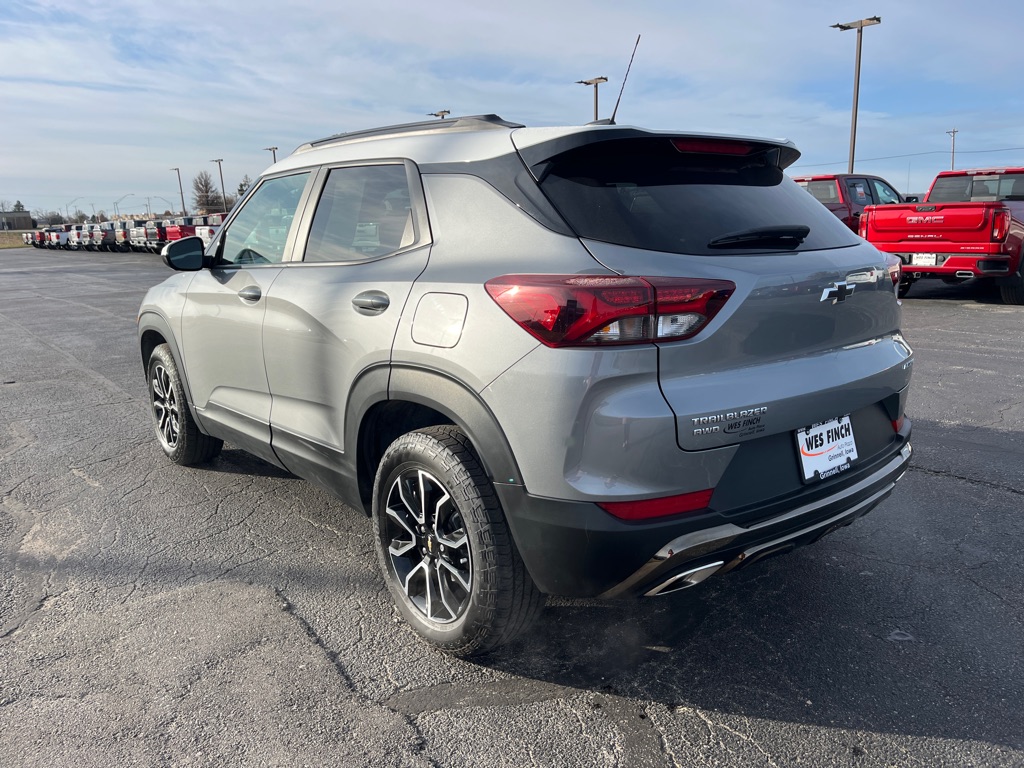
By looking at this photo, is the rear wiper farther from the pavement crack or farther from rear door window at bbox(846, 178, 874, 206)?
rear door window at bbox(846, 178, 874, 206)

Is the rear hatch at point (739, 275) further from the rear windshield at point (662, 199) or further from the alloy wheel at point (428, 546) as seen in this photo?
the alloy wheel at point (428, 546)

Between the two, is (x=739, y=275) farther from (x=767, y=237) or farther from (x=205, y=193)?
(x=205, y=193)

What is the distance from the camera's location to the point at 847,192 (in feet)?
45.8

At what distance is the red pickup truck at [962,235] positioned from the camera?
10.2 meters

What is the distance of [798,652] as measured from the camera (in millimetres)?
2670

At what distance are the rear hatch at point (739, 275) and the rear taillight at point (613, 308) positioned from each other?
22mm

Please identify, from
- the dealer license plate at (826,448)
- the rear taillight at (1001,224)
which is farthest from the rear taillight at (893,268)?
the rear taillight at (1001,224)

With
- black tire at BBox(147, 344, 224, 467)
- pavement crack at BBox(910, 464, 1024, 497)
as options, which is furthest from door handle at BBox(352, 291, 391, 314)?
pavement crack at BBox(910, 464, 1024, 497)

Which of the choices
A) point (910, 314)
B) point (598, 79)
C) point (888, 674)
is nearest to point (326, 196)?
point (888, 674)

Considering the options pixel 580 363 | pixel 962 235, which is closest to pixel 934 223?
pixel 962 235

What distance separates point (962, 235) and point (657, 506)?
10.1m

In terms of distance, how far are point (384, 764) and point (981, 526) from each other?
115 inches

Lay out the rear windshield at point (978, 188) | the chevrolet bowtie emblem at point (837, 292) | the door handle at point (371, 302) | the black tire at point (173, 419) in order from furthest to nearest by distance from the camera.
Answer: the rear windshield at point (978, 188), the black tire at point (173, 419), the door handle at point (371, 302), the chevrolet bowtie emblem at point (837, 292)

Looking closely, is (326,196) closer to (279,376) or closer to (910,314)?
(279,376)
